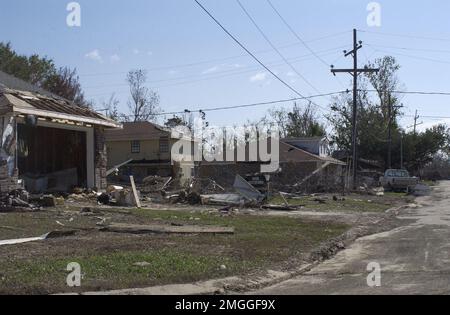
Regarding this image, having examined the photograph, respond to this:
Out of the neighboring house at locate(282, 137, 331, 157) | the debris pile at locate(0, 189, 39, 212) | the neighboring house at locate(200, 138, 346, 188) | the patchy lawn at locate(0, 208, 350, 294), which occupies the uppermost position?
the neighboring house at locate(282, 137, 331, 157)

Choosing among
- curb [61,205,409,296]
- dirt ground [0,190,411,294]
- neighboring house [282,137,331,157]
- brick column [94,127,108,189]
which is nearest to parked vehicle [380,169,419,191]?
neighboring house [282,137,331,157]

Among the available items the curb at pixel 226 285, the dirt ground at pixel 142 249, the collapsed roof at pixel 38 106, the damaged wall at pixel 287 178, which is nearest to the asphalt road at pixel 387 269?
the curb at pixel 226 285

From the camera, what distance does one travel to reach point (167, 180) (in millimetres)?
36938

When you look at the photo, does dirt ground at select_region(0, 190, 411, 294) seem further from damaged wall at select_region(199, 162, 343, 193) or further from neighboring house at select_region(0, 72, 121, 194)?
Result: damaged wall at select_region(199, 162, 343, 193)

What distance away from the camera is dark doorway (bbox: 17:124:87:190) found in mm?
29672

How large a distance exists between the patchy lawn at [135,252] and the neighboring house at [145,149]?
32.0 metres

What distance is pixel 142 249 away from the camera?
12.5 m

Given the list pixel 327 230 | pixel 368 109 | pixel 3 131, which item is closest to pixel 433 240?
pixel 327 230

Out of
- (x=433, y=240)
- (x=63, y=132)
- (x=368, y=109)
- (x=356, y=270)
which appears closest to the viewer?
(x=356, y=270)

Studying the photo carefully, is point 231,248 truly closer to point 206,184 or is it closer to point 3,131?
point 3,131

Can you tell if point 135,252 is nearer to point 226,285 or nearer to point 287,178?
point 226,285

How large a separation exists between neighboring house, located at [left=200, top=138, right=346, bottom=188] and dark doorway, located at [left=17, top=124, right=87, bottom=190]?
15091 mm

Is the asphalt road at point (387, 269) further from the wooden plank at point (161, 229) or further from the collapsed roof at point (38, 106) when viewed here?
the collapsed roof at point (38, 106)
